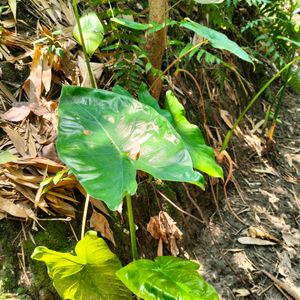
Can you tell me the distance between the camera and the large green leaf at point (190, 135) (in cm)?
128

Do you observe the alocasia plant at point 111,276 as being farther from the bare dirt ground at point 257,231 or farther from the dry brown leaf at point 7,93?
the dry brown leaf at point 7,93

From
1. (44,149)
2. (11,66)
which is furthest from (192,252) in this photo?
(11,66)

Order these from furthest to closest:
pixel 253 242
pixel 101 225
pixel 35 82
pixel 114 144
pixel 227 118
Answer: pixel 227 118, pixel 253 242, pixel 35 82, pixel 101 225, pixel 114 144

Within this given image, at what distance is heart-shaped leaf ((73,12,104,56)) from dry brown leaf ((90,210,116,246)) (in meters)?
0.53

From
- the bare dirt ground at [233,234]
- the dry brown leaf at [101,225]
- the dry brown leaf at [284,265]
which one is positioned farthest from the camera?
the dry brown leaf at [284,265]

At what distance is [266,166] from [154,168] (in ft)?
4.70

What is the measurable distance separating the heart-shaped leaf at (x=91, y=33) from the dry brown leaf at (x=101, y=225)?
53 cm

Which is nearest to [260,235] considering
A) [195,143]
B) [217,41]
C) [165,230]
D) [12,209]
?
[165,230]

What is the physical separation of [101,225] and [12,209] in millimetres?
272

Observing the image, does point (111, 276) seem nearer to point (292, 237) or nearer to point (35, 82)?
point (35, 82)

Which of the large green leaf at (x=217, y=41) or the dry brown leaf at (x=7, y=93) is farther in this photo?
the dry brown leaf at (x=7, y=93)

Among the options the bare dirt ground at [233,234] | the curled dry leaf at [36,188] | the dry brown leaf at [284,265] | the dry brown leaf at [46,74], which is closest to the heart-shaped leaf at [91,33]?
the dry brown leaf at [46,74]

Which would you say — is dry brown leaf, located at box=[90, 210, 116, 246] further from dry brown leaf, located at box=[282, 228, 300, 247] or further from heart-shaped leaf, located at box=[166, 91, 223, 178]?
Result: dry brown leaf, located at box=[282, 228, 300, 247]

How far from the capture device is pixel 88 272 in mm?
1100
